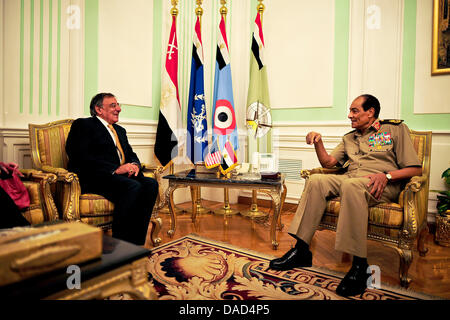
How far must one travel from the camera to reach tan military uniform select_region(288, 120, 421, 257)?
5.50 feet

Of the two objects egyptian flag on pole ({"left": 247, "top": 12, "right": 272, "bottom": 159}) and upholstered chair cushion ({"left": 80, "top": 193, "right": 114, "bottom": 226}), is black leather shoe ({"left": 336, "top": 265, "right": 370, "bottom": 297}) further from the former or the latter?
egyptian flag on pole ({"left": 247, "top": 12, "right": 272, "bottom": 159})

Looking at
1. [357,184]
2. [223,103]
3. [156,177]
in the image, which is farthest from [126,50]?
[357,184]

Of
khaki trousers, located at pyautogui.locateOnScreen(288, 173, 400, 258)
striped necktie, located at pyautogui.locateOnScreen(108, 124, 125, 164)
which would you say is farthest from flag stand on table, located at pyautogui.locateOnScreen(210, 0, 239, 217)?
khaki trousers, located at pyautogui.locateOnScreen(288, 173, 400, 258)

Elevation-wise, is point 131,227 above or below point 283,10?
below

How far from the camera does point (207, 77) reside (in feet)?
12.9

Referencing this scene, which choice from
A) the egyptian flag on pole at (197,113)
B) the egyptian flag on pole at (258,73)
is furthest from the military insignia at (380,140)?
the egyptian flag on pole at (197,113)

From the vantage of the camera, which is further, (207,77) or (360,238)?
(207,77)

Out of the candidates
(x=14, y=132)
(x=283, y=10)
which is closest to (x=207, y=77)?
(x=283, y=10)

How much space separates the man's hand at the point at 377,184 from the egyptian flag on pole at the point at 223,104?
1.64 meters

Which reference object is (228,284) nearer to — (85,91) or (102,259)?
(102,259)

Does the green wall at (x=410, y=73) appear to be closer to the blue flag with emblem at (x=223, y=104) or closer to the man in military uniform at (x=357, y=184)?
the man in military uniform at (x=357, y=184)

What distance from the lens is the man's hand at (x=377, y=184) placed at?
1.76 metres

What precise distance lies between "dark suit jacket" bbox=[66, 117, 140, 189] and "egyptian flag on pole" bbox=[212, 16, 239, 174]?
4.04ft
